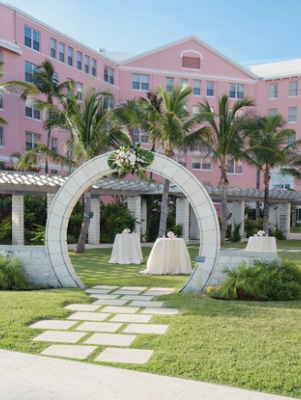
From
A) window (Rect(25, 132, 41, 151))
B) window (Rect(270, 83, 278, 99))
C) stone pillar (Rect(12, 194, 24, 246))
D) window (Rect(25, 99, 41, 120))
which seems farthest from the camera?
window (Rect(270, 83, 278, 99))

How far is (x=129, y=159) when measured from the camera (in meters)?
9.98

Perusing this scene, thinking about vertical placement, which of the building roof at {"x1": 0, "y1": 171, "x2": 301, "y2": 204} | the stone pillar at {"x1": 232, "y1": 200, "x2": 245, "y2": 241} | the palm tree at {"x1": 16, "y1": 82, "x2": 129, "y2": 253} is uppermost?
the palm tree at {"x1": 16, "y1": 82, "x2": 129, "y2": 253}

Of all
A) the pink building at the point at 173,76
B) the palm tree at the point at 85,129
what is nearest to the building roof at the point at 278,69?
the pink building at the point at 173,76

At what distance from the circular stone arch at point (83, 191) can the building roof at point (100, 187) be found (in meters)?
9.48

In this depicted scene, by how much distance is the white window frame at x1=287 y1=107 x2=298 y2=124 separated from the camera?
41.7m

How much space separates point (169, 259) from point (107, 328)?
21.8 feet

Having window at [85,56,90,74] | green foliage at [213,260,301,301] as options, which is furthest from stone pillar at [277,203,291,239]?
green foliage at [213,260,301,301]

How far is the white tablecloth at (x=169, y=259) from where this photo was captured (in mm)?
13062

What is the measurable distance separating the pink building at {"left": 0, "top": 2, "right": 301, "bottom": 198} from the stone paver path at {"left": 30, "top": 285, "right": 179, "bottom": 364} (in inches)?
925

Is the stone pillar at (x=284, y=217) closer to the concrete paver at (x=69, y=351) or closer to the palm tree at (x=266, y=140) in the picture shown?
the palm tree at (x=266, y=140)

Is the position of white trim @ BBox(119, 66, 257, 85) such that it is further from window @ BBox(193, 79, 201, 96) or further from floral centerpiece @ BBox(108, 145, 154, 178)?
floral centerpiece @ BBox(108, 145, 154, 178)

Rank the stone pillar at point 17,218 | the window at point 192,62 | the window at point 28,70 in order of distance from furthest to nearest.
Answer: the window at point 192,62, the window at point 28,70, the stone pillar at point 17,218

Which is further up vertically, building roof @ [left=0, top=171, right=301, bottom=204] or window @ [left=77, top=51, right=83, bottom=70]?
window @ [left=77, top=51, right=83, bottom=70]

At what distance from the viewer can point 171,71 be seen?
39.9 m
